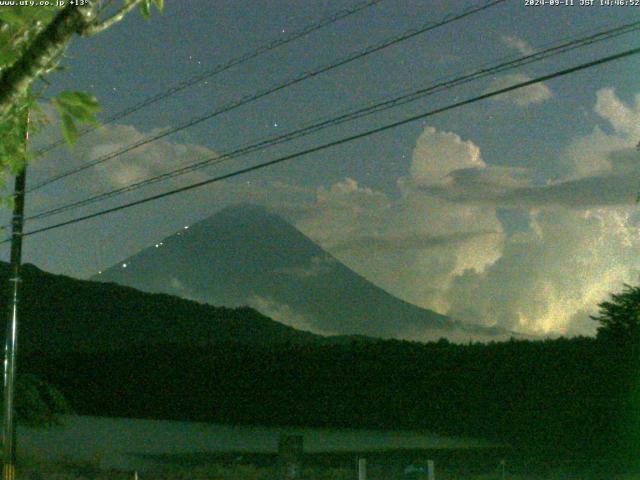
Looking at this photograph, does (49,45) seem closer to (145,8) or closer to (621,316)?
(145,8)

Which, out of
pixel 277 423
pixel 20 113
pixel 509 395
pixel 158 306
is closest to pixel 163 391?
pixel 277 423

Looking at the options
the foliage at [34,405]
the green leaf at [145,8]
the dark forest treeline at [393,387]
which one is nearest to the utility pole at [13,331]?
the foliage at [34,405]

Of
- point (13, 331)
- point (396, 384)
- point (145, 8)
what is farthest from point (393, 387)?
point (145, 8)

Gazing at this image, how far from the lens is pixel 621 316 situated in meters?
29.4

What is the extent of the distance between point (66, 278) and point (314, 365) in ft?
144

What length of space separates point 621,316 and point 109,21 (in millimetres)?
27688

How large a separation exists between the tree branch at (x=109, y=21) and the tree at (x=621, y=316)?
25.5 metres

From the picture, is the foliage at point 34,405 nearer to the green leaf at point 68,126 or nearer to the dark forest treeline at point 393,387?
the dark forest treeline at point 393,387

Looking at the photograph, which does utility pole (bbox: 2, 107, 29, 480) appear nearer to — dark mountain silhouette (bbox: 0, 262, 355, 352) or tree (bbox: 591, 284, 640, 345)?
tree (bbox: 591, 284, 640, 345)

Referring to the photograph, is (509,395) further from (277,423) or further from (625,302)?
(277,423)

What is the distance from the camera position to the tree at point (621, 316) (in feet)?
93.1

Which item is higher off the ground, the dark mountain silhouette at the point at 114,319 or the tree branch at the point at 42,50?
the dark mountain silhouette at the point at 114,319

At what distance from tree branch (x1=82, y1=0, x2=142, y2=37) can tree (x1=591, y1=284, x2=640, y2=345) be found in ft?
83.7

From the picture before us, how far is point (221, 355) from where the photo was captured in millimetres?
36312
